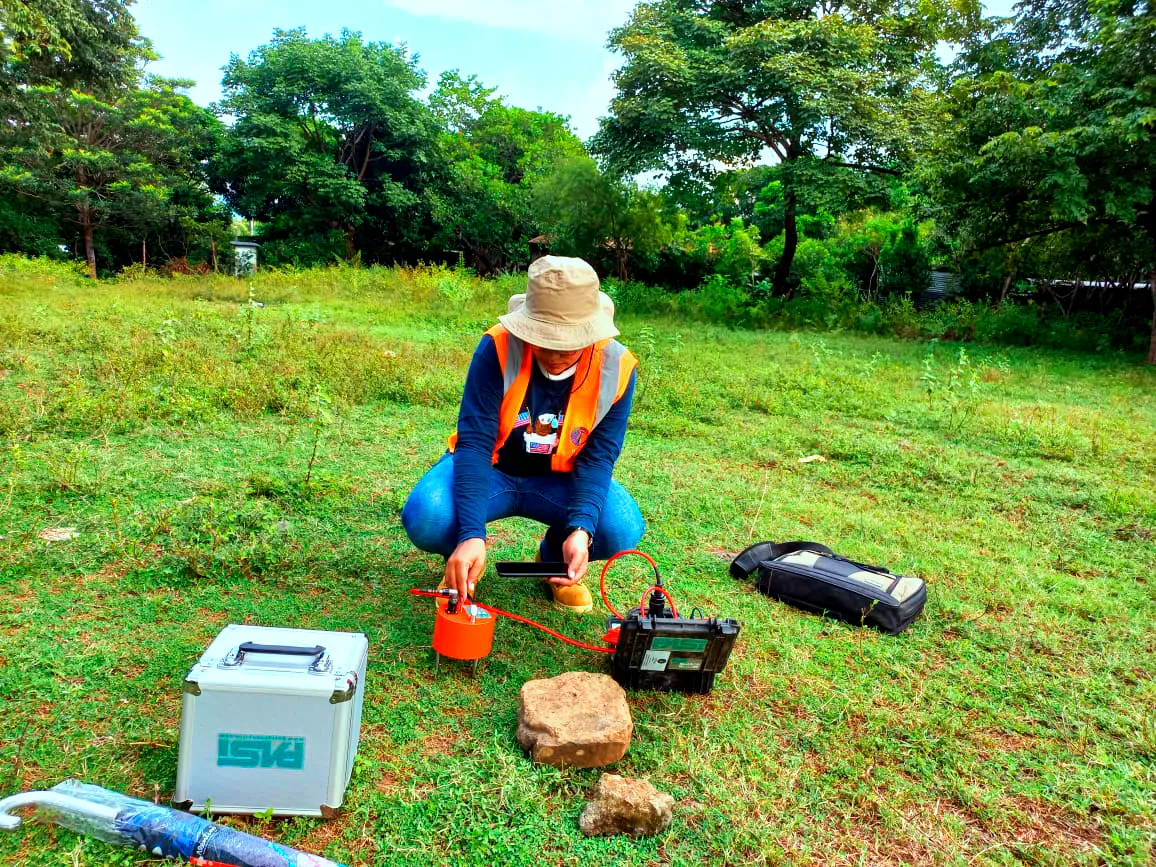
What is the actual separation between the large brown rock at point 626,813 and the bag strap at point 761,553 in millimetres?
1538

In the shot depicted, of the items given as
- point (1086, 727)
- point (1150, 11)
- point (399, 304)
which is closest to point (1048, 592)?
point (1086, 727)

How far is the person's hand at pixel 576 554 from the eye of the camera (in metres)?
2.32

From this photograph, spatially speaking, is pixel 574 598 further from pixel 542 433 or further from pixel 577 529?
pixel 542 433

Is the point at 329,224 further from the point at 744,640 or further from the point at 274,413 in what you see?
the point at 744,640

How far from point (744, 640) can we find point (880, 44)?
15924 mm

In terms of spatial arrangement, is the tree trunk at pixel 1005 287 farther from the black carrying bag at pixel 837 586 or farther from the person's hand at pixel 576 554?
the person's hand at pixel 576 554

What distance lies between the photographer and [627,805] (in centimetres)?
176

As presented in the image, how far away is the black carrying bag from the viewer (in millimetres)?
2855

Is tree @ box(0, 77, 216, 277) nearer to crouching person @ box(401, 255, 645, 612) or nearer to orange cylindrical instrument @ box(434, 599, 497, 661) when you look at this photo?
crouching person @ box(401, 255, 645, 612)

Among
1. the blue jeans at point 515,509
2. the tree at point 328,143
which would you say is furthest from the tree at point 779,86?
the blue jeans at point 515,509

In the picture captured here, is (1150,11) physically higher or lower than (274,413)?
higher

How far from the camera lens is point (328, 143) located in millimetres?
23750

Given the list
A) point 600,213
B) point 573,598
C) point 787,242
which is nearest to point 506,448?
point 573,598

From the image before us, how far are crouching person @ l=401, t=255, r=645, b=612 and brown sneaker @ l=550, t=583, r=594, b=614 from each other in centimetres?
18
